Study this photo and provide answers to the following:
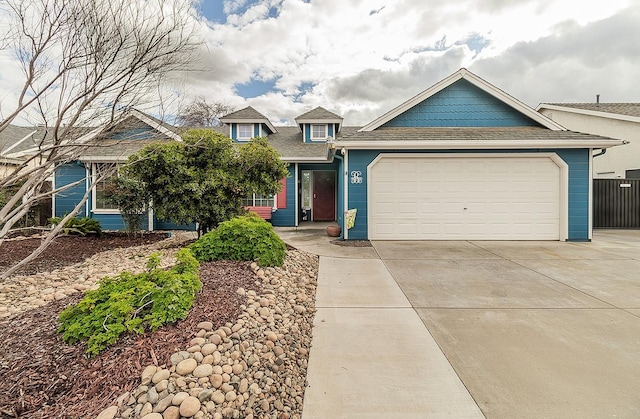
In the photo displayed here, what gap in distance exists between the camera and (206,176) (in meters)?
6.93

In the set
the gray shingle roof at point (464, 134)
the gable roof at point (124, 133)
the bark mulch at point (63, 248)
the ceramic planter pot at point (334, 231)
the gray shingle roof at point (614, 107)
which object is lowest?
the bark mulch at point (63, 248)

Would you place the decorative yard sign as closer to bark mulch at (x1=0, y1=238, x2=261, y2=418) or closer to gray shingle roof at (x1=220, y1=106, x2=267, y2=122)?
bark mulch at (x1=0, y1=238, x2=261, y2=418)

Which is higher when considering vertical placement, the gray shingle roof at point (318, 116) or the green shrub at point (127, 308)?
the gray shingle roof at point (318, 116)

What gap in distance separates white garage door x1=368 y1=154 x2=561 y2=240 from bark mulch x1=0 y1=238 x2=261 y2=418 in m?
6.38

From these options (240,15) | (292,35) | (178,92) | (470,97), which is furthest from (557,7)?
(178,92)

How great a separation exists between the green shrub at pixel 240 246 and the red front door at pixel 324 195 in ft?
29.2

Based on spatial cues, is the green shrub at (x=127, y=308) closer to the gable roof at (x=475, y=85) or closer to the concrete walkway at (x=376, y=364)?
the concrete walkway at (x=376, y=364)

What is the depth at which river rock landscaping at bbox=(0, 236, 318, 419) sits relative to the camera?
1827 mm

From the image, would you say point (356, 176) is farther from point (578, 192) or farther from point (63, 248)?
point (63, 248)

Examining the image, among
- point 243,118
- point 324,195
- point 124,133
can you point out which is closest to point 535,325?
point 124,133

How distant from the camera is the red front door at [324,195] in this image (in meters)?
13.8

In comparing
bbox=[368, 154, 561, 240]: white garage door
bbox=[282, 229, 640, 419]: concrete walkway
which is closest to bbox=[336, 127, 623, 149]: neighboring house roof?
bbox=[368, 154, 561, 240]: white garage door

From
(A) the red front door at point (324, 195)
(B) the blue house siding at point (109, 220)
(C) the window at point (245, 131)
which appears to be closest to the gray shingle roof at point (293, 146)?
(C) the window at point (245, 131)

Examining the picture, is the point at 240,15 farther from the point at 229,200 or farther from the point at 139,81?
the point at 139,81
